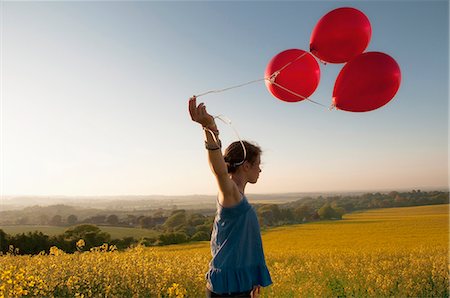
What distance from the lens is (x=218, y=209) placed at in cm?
206

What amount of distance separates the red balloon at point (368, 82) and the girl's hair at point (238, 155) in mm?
1282

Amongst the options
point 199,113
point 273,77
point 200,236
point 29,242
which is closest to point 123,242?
point 29,242

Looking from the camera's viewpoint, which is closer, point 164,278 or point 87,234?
point 164,278

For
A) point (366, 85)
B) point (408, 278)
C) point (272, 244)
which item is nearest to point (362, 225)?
point (272, 244)

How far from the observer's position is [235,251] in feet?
6.65

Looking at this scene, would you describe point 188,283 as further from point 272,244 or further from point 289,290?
point 272,244

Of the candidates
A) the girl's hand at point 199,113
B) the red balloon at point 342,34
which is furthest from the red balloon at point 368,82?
the girl's hand at point 199,113

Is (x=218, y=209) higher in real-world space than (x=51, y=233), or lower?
higher

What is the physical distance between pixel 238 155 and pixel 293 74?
4.49 feet

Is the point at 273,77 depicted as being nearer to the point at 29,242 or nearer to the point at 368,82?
the point at 368,82

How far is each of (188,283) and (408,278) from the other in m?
3.52

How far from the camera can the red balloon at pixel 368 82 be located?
2994mm

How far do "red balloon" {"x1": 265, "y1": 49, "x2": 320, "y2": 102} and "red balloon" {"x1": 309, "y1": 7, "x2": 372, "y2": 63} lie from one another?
0.47 ft

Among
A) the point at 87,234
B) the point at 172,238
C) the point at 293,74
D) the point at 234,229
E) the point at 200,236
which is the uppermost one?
the point at 293,74
